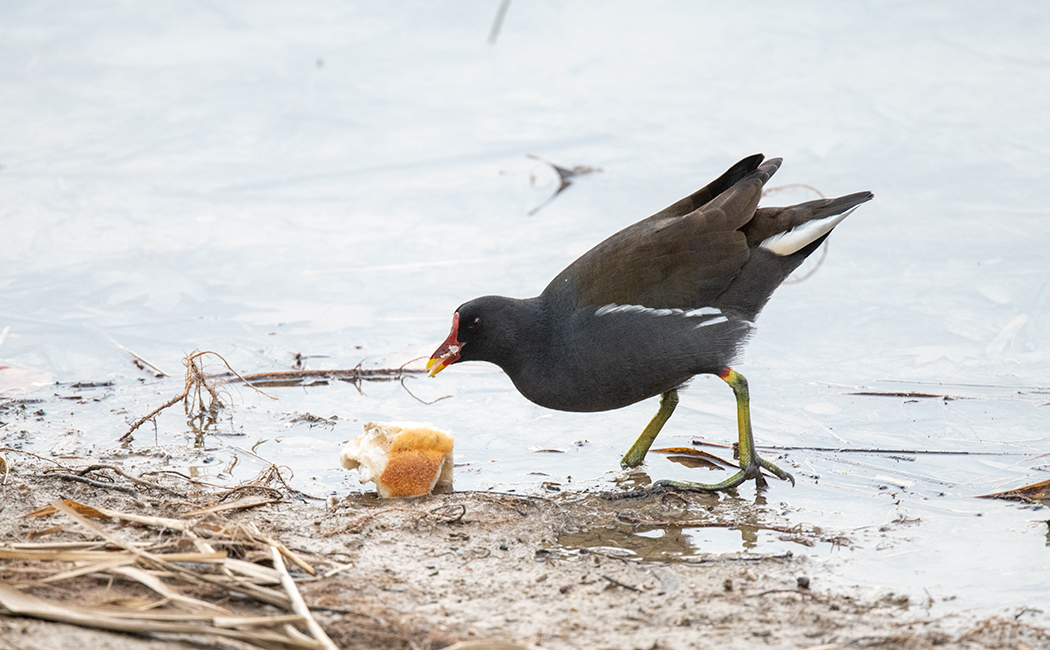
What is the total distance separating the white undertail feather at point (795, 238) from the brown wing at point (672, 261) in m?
0.12

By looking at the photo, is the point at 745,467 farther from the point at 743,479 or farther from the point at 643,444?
the point at 643,444

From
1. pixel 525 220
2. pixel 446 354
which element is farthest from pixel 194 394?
pixel 525 220

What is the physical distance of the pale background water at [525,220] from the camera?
3.62 metres

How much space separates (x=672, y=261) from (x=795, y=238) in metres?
0.49

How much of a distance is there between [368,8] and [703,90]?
2.88m

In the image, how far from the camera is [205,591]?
240 cm

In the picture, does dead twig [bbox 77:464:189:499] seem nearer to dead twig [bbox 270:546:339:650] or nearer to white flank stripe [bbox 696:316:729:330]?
dead twig [bbox 270:546:339:650]

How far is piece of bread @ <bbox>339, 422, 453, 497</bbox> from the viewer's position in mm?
3268

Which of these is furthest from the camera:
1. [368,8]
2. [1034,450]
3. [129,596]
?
[368,8]

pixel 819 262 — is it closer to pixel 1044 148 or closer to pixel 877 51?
pixel 1044 148

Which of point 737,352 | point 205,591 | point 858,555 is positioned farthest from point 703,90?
point 205,591

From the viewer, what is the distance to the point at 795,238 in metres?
3.80

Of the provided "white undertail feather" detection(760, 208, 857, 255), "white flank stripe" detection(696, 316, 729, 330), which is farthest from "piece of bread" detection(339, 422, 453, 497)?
"white undertail feather" detection(760, 208, 857, 255)

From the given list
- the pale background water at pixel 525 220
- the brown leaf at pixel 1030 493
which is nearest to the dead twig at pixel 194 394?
the pale background water at pixel 525 220
